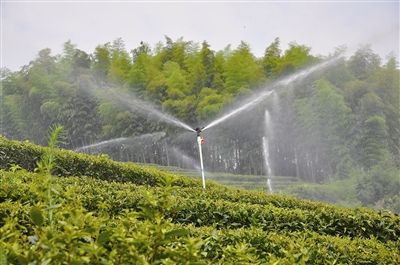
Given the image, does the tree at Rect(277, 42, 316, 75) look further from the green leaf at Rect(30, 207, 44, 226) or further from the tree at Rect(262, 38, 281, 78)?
the green leaf at Rect(30, 207, 44, 226)

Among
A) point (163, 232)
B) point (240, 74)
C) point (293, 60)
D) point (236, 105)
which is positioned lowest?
point (163, 232)

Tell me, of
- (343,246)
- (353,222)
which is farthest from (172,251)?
(353,222)

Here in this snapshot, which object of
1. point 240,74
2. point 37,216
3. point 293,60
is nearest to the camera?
point 37,216

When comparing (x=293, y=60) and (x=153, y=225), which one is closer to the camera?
(x=153, y=225)

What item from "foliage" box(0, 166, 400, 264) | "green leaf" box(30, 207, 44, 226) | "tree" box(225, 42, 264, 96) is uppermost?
"tree" box(225, 42, 264, 96)

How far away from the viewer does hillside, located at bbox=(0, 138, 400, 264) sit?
1567 millimetres

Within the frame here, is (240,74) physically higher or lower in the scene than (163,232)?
higher

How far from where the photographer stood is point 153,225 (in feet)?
5.52

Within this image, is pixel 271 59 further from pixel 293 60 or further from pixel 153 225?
pixel 153 225

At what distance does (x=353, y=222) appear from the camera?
25.8ft

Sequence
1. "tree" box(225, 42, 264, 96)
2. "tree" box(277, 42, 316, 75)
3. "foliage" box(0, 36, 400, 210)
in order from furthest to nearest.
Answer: "tree" box(277, 42, 316, 75), "tree" box(225, 42, 264, 96), "foliage" box(0, 36, 400, 210)

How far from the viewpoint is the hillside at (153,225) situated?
157 centimetres

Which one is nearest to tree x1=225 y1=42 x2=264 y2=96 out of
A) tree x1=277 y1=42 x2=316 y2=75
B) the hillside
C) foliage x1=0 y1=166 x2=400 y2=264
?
tree x1=277 y1=42 x2=316 y2=75


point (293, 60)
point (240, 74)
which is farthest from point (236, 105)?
point (293, 60)
